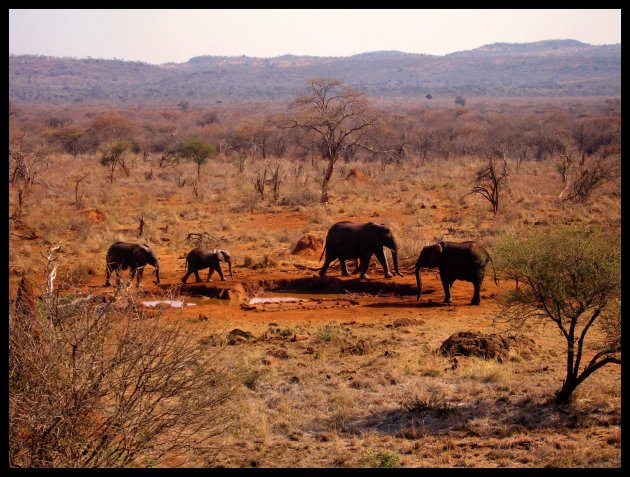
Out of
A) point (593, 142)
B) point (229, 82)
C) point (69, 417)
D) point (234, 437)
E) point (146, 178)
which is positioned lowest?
point (234, 437)

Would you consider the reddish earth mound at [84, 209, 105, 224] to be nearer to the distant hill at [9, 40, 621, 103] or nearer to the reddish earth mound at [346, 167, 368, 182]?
the reddish earth mound at [346, 167, 368, 182]

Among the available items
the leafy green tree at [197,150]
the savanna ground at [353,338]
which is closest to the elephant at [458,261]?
the savanna ground at [353,338]

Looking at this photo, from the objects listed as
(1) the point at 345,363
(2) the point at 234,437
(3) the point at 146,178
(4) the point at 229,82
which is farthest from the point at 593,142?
(4) the point at 229,82

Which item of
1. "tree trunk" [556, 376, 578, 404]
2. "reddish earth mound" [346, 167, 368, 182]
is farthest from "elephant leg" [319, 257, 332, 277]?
"reddish earth mound" [346, 167, 368, 182]

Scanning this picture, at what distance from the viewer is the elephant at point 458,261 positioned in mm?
14672

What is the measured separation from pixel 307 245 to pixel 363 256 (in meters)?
3.47

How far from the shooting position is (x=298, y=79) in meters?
151

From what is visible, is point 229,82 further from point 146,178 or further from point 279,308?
point 279,308

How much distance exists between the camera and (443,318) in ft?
45.9

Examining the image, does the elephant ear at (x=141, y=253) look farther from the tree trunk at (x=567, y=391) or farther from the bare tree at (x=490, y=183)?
the bare tree at (x=490, y=183)

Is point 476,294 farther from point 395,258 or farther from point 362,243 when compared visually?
point 362,243

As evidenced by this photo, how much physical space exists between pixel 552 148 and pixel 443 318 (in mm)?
36444

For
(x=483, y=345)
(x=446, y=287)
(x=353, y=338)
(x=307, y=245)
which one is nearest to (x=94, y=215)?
(x=307, y=245)

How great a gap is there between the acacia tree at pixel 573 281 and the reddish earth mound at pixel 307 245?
10472 mm
